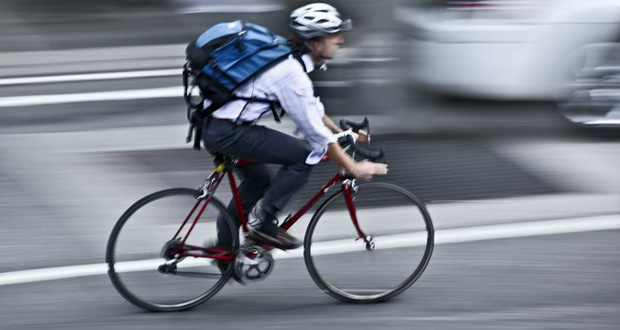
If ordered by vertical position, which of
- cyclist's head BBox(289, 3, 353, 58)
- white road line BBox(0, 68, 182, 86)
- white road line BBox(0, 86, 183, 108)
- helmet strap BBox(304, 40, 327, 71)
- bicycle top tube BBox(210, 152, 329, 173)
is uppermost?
cyclist's head BBox(289, 3, 353, 58)

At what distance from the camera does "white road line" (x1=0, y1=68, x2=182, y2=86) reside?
9852 mm

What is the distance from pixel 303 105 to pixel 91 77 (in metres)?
5.90

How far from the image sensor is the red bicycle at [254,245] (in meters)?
5.00

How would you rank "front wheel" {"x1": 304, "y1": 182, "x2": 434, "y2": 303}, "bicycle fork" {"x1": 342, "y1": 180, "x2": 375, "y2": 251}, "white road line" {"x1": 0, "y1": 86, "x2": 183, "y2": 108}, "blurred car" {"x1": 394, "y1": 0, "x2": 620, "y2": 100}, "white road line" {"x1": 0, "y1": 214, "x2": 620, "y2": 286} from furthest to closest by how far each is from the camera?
"white road line" {"x1": 0, "y1": 86, "x2": 183, "y2": 108} → "blurred car" {"x1": 394, "y1": 0, "x2": 620, "y2": 100} → "white road line" {"x1": 0, "y1": 214, "x2": 620, "y2": 286} → "front wheel" {"x1": 304, "y1": 182, "x2": 434, "y2": 303} → "bicycle fork" {"x1": 342, "y1": 180, "x2": 375, "y2": 251}

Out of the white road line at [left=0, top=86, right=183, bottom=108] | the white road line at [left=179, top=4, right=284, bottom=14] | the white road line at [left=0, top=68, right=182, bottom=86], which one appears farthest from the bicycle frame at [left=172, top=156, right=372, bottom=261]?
the white road line at [left=179, top=4, right=284, bottom=14]

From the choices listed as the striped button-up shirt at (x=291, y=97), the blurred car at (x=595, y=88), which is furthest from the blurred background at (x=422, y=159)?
the striped button-up shirt at (x=291, y=97)

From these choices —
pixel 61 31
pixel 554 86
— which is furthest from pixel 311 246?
pixel 61 31

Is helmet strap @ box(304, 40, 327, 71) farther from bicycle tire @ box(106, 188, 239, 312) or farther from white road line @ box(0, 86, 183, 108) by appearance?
white road line @ box(0, 86, 183, 108)

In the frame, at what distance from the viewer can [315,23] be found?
4695 mm

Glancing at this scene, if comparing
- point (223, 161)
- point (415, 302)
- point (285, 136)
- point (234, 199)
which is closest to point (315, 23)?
point (285, 136)

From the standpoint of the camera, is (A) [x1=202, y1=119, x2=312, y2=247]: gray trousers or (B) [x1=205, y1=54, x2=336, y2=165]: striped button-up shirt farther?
(A) [x1=202, y1=119, x2=312, y2=247]: gray trousers

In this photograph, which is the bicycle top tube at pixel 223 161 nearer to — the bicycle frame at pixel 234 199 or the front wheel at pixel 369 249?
the bicycle frame at pixel 234 199

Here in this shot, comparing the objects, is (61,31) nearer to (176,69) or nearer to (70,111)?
(176,69)

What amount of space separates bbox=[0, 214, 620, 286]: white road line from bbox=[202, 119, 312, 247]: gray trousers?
0.38m
